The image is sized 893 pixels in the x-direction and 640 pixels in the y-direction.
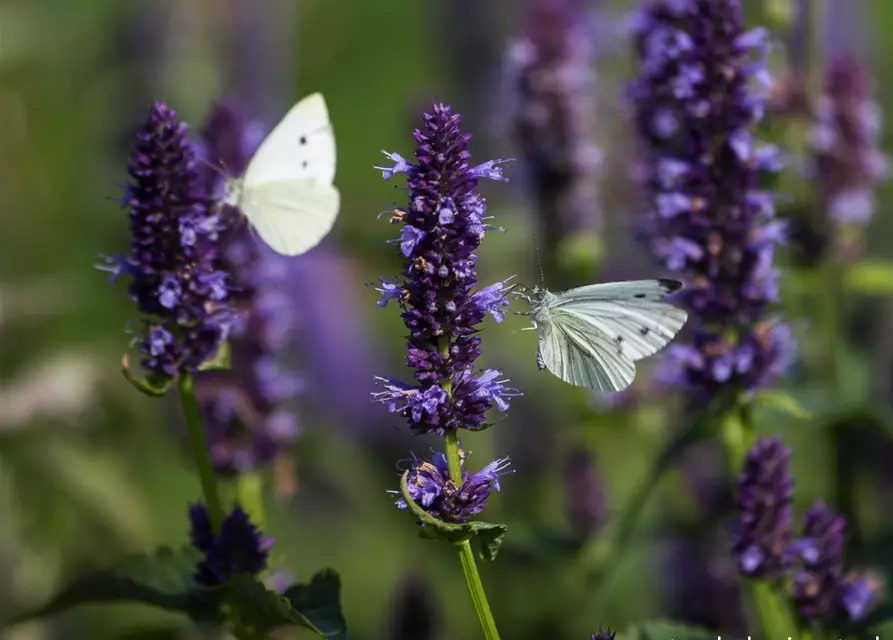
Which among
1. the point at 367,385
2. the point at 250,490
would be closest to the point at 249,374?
the point at 250,490

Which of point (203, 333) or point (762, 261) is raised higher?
point (203, 333)

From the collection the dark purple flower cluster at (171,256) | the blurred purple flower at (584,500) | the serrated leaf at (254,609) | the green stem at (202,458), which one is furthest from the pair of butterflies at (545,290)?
the blurred purple flower at (584,500)

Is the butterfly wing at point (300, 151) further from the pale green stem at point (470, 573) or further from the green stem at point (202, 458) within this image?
the pale green stem at point (470, 573)

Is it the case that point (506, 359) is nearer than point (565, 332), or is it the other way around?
point (565, 332)

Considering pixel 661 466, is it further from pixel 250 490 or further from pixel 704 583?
pixel 250 490

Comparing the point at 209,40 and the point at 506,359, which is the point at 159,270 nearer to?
the point at 506,359

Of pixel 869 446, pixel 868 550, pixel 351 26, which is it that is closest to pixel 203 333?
pixel 868 550

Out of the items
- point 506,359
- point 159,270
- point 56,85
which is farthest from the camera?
point 56,85
